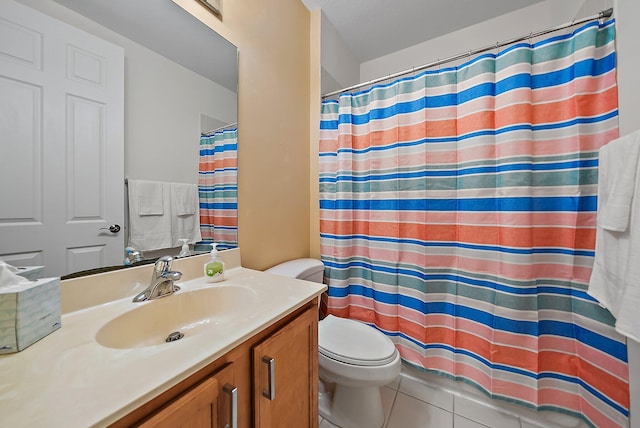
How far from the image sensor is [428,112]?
4.41 ft

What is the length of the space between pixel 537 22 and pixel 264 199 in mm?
2165

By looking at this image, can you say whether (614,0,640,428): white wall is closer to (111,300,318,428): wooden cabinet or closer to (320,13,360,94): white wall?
(111,300,318,428): wooden cabinet

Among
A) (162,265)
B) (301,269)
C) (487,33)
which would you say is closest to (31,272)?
(162,265)

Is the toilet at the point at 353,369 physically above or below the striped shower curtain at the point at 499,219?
below

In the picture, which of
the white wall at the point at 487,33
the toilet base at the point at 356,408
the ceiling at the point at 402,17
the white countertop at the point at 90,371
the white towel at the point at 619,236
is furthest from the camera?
the ceiling at the point at 402,17

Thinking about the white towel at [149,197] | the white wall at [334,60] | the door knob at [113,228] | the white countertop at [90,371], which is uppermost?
the white wall at [334,60]

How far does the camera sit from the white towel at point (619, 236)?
74cm

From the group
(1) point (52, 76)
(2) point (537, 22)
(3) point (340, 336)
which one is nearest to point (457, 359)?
(3) point (340, 336)

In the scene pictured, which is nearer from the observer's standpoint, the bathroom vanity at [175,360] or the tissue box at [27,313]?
the bathroom vanity at [175,360]

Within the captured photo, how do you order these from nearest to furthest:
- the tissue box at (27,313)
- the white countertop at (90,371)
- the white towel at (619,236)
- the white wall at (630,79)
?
the white countertop at (90,371), the tissue box at (27,313), the white towel at (619,236), the white wall at (630,79)

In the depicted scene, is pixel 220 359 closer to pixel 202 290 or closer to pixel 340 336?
pixel 202 290

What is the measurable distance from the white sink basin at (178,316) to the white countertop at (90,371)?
0.04m

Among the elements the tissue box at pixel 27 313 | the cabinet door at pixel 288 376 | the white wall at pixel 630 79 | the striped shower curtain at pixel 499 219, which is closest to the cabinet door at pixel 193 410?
the cabinet door at pixel 288 376

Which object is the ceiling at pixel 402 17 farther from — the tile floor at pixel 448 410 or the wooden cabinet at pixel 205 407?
the tile floor at pixel 448 410
